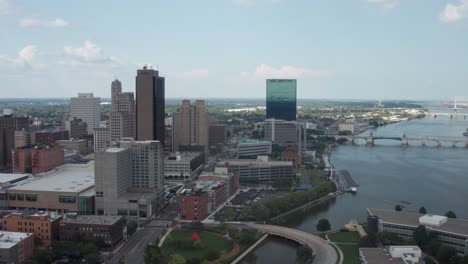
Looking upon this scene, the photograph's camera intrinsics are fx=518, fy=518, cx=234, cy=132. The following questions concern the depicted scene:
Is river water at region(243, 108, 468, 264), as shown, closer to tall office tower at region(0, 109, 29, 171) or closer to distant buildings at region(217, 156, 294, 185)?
distant buildings at region(217, 156, 294, 185)

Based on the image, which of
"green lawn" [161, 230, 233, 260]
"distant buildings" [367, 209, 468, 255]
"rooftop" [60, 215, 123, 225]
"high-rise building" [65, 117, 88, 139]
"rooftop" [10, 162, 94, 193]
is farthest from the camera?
"high-rise building" [65, 117, 88, 139]

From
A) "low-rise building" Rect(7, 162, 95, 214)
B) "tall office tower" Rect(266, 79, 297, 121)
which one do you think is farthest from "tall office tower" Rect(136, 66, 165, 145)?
"tall office tower" Rect(266, 79, 297, 121)

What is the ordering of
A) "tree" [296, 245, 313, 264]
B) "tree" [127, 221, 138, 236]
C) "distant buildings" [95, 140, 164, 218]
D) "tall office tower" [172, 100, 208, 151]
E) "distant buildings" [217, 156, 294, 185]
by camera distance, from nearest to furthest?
1. "tree" [296, 245, 313, 264]
2. "tree" [127, 221, 138, 236]
3. "distant buildings" [95, 140, 164, 218]
4. "distant buildings" [217, 156, 294, 185]
5. "tall office tower" [172, 100, 208, 151]

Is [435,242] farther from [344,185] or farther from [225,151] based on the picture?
[225,151]

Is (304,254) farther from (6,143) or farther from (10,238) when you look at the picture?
(6,143)

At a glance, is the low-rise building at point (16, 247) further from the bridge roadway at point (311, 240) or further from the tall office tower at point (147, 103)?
the tall office tower at point (147, 103)

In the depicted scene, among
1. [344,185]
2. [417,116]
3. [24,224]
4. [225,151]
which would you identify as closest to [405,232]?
[344,185]

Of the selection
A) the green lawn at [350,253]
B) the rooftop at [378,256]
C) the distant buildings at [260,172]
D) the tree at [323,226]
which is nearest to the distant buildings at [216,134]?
the distant buildings at [260,172]
